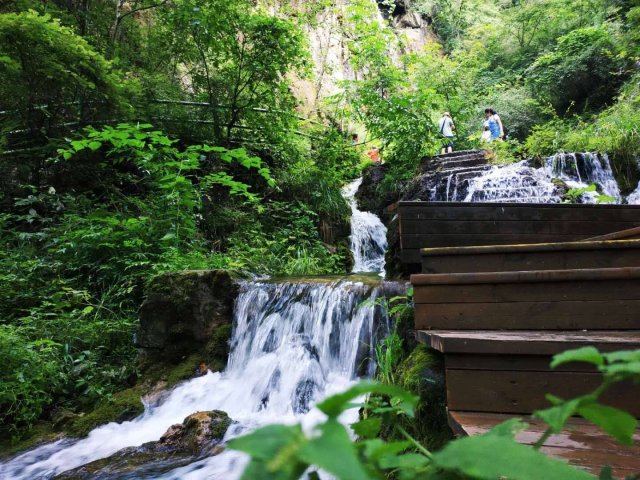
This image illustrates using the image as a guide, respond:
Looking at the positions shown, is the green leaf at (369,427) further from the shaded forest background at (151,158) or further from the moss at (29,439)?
the shaded forest background at (151,158)

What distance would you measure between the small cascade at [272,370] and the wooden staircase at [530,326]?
1568 mm

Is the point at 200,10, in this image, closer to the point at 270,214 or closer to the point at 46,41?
the point at 46,41

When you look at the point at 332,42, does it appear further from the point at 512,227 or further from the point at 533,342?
the point at 533,342

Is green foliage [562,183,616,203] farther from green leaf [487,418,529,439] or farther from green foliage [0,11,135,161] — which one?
green foliage [0,11,135,161]

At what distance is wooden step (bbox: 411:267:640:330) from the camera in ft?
7.64

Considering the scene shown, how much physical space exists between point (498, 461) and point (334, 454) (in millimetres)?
179

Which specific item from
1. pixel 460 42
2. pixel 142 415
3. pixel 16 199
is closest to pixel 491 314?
pixel 142 415

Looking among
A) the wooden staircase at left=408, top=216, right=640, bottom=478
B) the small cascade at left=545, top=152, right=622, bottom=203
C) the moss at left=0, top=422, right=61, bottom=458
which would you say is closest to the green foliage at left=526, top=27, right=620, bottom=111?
the small cascade at left=545, top=152, right=622, bottom=203

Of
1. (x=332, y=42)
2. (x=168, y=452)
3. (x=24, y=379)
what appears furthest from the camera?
(x=332, y=42)

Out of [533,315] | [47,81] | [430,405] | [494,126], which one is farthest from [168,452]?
[494,126]

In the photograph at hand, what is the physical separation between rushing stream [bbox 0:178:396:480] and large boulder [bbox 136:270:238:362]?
0.32m

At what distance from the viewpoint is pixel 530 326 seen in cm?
243

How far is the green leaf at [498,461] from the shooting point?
0.40 m

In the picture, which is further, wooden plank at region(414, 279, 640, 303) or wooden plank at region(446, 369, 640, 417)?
wooden plank at region(414, 279, 640, 303)
